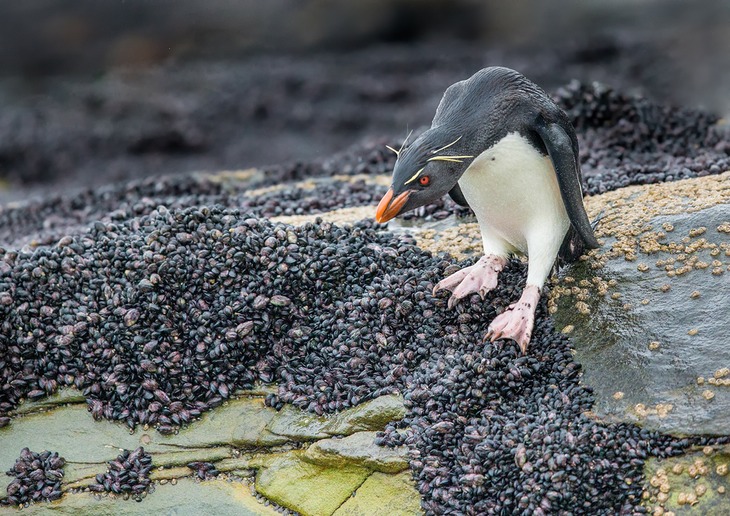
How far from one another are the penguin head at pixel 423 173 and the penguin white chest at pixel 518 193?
23cm

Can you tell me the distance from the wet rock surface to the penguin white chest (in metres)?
0.41

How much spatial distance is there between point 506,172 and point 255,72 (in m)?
10.5

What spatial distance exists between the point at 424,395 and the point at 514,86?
1.80 metres

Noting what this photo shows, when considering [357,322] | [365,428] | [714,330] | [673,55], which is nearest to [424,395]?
[365,428]

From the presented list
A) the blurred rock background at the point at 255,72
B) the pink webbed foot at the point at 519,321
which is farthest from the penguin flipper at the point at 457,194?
the blurred rock background at the point at 255,72

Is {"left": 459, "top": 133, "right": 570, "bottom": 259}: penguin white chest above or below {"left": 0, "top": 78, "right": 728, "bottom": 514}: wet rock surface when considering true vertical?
above

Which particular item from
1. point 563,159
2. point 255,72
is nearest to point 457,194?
point 563,159

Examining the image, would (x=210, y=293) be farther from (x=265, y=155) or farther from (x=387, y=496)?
(x=265, y=155)

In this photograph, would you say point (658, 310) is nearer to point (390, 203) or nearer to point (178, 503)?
point (390, 203)

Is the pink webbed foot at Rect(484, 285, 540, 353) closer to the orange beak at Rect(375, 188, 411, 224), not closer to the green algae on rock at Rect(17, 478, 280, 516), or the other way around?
the orange beak at Rect(375, 188, 411, 224)

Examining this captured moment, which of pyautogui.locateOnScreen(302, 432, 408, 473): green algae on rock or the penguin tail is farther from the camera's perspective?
the penguin tail

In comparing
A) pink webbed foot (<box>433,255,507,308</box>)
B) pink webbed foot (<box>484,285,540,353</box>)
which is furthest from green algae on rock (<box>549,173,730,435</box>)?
pink webbed foot (<box>433,255,507,308</box>)

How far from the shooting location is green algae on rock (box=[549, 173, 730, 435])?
4.25 meters

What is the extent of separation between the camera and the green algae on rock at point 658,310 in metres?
4.25
